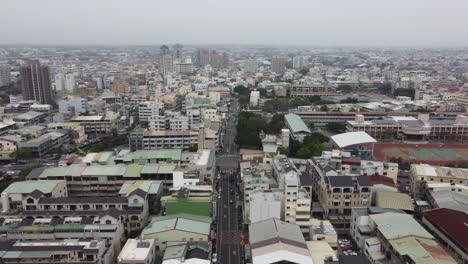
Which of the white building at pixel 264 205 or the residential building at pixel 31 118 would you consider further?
the residential building at pixel 31 118

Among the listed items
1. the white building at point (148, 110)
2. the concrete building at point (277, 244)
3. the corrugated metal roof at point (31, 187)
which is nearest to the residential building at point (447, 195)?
the concrete building at point (277, 244)

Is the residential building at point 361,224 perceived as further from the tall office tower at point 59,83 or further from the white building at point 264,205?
the tall office tower at point 59,83

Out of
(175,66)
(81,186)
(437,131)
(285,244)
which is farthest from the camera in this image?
(175,66)

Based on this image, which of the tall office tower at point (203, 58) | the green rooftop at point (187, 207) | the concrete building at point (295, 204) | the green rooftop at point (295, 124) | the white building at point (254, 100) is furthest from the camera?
the tall office tower at point (203, 58)

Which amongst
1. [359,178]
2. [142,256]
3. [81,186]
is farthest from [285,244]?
[81,186]

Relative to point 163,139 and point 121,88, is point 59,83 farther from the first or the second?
point 163,139

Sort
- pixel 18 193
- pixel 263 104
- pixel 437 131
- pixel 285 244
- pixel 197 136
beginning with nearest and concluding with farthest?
1. pixel 285 244
2. pixel 18 193
3. pixel 197 136
4. pixel 437 131
5. pixel 263 104

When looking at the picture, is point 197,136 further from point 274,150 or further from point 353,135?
point 353,135
